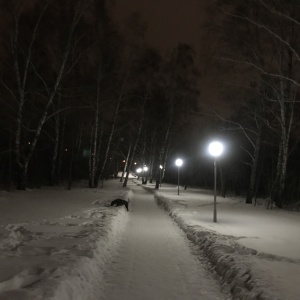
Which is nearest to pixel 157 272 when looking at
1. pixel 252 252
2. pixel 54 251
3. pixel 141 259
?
pixel 141 259

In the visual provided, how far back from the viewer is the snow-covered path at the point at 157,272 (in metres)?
6.22

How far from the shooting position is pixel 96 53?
95.2ft

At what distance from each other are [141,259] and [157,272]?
1112mm

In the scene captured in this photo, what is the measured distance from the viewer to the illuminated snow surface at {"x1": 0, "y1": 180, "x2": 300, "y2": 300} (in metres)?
5.82

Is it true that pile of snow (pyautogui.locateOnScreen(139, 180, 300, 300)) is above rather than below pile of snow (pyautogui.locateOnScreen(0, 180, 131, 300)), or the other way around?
above

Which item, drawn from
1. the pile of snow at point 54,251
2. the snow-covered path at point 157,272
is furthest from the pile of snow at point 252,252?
the pile of snow at point 54,251

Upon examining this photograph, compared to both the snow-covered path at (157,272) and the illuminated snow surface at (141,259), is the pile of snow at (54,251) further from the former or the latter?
the snow-covered path at (157,272)

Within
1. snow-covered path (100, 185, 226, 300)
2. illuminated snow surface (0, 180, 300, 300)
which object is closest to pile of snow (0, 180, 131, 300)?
illuminated snow surface (0, 180, 300, 300)

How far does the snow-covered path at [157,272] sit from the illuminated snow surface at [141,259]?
18mm

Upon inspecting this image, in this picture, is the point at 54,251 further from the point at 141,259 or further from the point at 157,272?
the point at 157,272

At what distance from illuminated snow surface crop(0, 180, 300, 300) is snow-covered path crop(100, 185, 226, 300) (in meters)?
0.02

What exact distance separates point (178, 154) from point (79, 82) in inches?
1209

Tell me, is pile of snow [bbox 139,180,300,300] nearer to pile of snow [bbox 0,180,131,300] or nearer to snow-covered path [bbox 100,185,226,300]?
snow-covered path [bbox 100,185,226,300]

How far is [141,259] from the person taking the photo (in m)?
8.55
